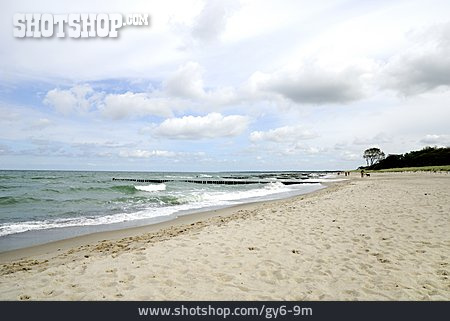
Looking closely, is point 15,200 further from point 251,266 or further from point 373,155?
point 373,155

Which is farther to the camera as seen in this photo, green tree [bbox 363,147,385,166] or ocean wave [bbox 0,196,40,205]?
green tree [bbox 363,147,385,166]

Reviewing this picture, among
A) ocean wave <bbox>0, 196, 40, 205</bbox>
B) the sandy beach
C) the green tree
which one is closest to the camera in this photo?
the sandy beach

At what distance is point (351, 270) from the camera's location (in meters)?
5.24

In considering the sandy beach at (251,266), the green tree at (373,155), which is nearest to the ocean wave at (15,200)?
the sandy beach at (251,266)

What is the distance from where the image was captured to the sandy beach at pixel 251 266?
14.6 ft


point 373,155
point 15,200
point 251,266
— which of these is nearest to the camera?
point 251,266

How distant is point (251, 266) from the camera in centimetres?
554

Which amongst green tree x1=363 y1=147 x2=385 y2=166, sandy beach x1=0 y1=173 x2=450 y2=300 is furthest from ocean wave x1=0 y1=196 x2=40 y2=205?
green tree x1=363 y1=147 x2=385 y2=166

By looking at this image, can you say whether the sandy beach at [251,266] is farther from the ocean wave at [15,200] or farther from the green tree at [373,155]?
the green tree at [373,155]

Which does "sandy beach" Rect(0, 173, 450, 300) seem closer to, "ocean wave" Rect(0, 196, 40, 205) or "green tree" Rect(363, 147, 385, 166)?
"ocean wave" Rect(0, 196, 40, 205)

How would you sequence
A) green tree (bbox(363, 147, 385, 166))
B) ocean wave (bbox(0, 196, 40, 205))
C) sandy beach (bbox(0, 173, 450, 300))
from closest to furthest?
sandy beach (bbox(0, 173, 450, 300)), ocean wave (bbox(0, 196, 40, 205)), green tree (bbox(363, 147, 385, 166))

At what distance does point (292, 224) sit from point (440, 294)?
537 cm

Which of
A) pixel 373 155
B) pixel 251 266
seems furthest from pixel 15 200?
pixel 373 155

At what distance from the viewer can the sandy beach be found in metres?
4.44
